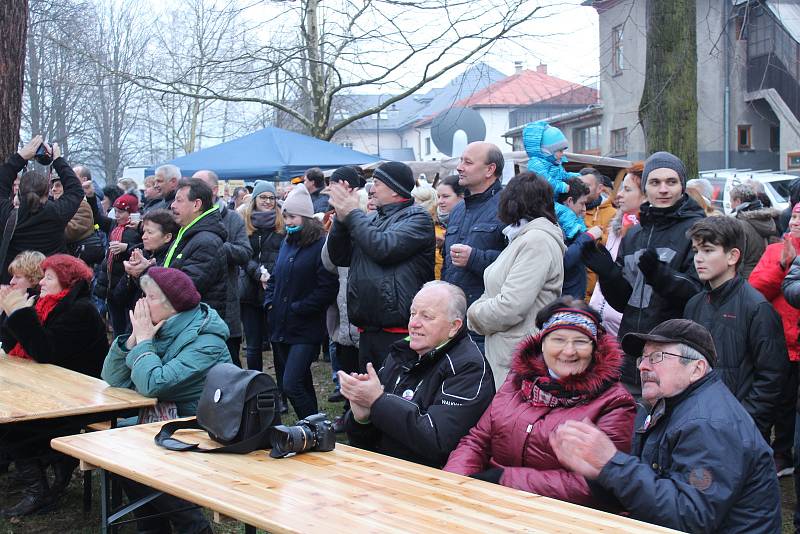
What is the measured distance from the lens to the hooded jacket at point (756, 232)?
6.53m

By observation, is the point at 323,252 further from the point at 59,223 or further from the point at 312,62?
the point at 312,62

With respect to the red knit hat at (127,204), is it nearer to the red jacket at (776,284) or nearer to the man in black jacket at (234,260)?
the man in black jacket at (234,260)

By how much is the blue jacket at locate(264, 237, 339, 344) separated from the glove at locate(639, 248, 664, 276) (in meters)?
2.79

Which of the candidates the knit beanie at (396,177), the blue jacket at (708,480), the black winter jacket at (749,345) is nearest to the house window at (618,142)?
the knit beanie at (396,177)

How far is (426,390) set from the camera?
152 inches

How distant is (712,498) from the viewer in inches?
109

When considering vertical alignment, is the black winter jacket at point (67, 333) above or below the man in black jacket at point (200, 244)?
below

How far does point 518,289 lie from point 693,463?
1886mm

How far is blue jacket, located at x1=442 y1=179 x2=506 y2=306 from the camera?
519 centimetres

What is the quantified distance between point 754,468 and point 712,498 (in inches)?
7.7

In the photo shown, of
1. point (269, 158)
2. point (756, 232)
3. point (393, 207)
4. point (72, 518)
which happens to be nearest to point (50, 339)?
point (72, 518)

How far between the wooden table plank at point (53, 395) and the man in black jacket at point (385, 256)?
4.59 ft

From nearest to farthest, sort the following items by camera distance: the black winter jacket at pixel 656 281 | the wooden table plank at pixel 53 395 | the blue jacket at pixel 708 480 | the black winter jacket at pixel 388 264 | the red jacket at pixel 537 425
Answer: the blue jacket at pixel 708 480 < the red jacket at pixel 537 425 < the wooden table plank at pixel 53 395 < the black winter jacket at pixel 656 281 < the black winter jacket at pixel 388 264

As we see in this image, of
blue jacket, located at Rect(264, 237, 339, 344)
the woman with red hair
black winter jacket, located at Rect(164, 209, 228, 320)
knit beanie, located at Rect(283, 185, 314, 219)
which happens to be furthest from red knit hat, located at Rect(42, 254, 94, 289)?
knit beanie, located at Rect(283, 185, 314, 219)
